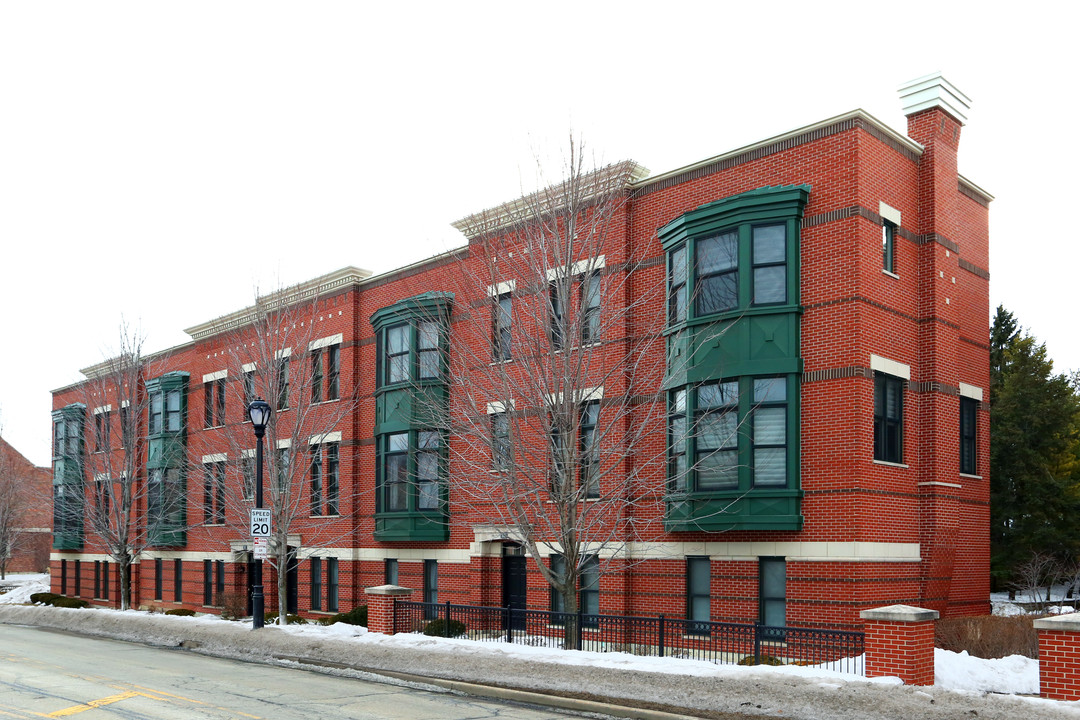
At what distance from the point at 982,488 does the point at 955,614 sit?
134 inches

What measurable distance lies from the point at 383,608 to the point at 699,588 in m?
7.15

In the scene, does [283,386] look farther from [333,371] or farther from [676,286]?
[676,286]

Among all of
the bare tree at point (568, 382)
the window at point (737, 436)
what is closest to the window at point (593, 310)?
the bare tree at point (568, 382)

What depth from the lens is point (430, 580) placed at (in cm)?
2972

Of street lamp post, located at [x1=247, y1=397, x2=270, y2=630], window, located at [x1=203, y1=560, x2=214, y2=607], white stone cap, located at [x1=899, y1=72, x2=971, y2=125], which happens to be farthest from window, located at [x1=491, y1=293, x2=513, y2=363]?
window, located at [x1=203, y1=560, x2=214, y2=607]

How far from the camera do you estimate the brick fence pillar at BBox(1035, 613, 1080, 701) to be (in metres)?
12.8

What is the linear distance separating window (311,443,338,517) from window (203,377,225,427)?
6105 millimetres

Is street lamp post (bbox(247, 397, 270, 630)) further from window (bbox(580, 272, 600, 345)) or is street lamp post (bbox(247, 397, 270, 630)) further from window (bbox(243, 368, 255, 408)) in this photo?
window (bbox(580, 272, 600, 345))

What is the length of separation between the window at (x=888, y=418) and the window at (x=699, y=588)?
4472mm

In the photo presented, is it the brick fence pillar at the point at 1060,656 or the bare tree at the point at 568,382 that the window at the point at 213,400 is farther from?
the brick fence pillar at the point at 1060,656

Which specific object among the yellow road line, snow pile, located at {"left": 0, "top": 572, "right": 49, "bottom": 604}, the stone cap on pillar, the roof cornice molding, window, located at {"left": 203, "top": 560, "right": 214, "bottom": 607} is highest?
the roof cornice molding

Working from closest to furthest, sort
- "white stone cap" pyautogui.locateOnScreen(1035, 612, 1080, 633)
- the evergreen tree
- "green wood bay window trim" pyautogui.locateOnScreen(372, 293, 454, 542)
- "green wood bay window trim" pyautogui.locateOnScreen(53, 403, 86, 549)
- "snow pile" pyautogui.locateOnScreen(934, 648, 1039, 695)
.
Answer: "white stone cap" pyautogui.locateOnScreen(1035, 612, 1080, 633) → "snow pile" pyautogui.locateOnScreen(934, 648, 1039, 695) → "green wood bay window trim" pyautogui.locateOnScreen(372, 293, 454, 542) → the evergreen tree → "green wood bay window trim" pyautogui.locateOnScreen(53, 403, 86, 549)

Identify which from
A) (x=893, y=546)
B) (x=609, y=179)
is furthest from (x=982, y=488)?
(x=609, y=179)

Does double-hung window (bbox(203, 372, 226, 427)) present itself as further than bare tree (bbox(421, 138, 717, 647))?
Yes
